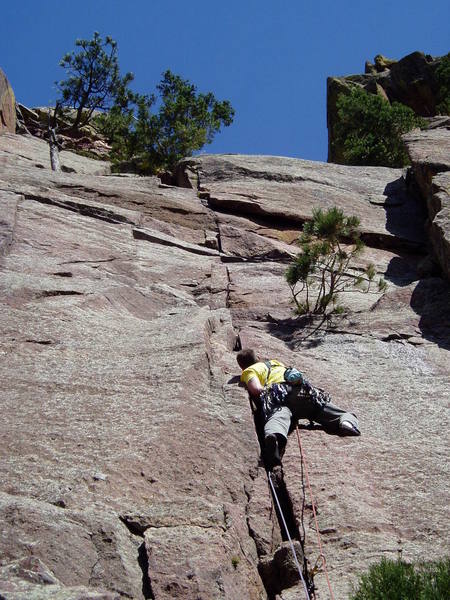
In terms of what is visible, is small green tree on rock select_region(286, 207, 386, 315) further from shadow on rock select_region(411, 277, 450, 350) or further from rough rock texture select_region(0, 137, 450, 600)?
shadow on rock select_region(411, 277, 450, 350)

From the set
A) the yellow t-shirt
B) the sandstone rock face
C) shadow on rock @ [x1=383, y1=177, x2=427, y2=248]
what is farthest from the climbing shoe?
the sandstone rock face

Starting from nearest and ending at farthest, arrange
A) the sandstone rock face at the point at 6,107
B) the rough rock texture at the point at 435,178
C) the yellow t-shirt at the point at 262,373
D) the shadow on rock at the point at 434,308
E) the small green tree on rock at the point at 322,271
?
the yellow t-shirt at the point at 262,373 < the shadow on rock at the point at 434,308 < the small green tree on rock at the point at 322,271 < the rough rock texture at the point at 435,178 < the sandstone rock face at the point at 6,107

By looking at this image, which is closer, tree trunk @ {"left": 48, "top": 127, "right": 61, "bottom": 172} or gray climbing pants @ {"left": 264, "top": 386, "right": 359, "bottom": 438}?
gray climbing pants @ {"left": 264, "top": 386, "right": 359, "bottom": 438}

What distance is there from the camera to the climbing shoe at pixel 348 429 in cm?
857

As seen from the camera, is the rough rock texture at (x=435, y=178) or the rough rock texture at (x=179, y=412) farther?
the rough rock texture at (x=435, y=178)

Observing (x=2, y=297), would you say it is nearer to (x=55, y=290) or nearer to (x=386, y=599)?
(x=55, y=290)

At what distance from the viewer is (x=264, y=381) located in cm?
905

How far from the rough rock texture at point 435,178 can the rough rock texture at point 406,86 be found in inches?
611

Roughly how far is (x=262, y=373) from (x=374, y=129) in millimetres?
19639

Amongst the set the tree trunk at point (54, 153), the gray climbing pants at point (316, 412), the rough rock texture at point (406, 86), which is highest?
the rough rock texture at point (406, 86)

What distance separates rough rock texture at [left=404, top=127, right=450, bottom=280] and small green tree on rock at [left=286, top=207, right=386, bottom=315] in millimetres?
1205

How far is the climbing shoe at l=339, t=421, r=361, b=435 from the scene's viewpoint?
857cm

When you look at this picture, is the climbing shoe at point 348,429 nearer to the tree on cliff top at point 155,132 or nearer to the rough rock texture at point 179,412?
the rough rock texture at point 179,412

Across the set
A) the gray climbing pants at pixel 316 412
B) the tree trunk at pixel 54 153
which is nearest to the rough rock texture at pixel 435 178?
the gray climbing pants at pixel 316 412
